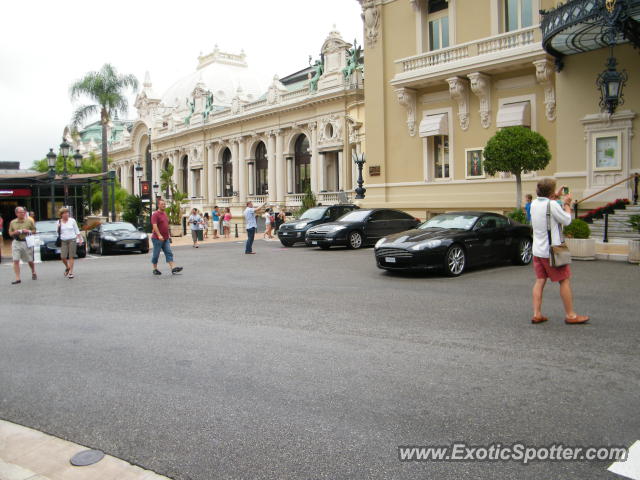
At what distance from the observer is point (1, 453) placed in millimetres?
4070

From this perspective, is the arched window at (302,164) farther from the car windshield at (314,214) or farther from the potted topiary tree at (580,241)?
the potted topiary tree at (580,241)

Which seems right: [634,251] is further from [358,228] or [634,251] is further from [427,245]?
[358,228]

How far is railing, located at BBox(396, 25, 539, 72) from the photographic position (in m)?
21.8

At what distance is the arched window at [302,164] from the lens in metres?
43.6

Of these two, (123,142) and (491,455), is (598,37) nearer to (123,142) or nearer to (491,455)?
(491,455)

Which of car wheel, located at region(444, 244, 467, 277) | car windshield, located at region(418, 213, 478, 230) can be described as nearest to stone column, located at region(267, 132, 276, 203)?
car windshield, located at region(418, 213, 478, 230)

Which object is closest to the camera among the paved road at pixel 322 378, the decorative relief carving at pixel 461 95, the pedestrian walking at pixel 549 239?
the paved road at pixel 322 378

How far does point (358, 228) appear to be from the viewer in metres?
20.4

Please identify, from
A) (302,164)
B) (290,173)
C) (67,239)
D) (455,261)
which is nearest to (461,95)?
(455,261)

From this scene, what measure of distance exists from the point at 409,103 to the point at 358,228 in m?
8.44

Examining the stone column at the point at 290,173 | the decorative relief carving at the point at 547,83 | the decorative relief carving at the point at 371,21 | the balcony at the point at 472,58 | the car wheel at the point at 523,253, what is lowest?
the car wheel at the point at 523,253

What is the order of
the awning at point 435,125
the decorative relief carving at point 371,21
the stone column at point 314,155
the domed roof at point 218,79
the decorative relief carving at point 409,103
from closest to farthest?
the awning at point 435,125, the decorative relief carving at point 409,103, the decorative relief carving at point 371,21, the stone column at point 314,155, the domed roof at point 218,79

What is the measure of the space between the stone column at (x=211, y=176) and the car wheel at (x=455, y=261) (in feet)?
134

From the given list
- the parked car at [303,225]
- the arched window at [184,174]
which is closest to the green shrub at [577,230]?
the parked car at [303,225]
